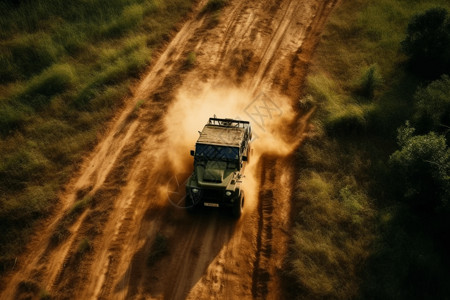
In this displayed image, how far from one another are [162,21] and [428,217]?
16722 mm

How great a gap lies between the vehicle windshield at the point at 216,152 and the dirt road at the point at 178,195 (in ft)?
6.23

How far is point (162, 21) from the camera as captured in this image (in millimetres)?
21438

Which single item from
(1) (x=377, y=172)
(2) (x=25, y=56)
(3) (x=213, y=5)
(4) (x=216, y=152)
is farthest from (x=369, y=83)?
(2) (x=25, y=56)

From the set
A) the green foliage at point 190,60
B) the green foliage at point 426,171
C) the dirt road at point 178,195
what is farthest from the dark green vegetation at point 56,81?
the green foliage at point 426,171

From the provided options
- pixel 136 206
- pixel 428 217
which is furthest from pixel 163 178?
pixel 428 217

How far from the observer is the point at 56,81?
17531 millimetres

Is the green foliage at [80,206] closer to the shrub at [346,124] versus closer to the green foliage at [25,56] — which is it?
the green foliage at [25,56]

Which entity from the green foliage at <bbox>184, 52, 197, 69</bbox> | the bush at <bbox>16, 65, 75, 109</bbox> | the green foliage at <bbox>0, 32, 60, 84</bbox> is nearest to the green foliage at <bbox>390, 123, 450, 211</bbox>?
the green foliage at <bbox>184, 52, 197, 69</bbox>

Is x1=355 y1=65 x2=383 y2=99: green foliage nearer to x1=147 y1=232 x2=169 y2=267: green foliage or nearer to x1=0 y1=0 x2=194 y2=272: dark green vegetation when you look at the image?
x1=0 y1=0 x2=194 y2=272: dark green vegetation

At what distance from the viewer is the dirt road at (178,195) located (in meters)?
11.3

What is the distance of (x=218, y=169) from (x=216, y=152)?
0.65 metres

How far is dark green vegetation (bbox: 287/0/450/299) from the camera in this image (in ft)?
37.1

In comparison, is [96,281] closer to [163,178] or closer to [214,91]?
[163,178]

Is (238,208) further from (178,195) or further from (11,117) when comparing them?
(11,117)
